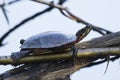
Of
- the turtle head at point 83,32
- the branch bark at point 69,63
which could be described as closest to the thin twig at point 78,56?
the branch bark at point 69,63

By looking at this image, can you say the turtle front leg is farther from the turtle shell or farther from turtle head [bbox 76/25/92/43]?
turtle head [bbox 76/25/92/43]

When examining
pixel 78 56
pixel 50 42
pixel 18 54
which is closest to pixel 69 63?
pixel 78 56

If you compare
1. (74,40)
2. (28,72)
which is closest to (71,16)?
(74,40)

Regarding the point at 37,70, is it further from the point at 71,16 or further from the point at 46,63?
the point at 71,16

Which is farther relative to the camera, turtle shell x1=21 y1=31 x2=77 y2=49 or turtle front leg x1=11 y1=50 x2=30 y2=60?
turtle shell x1=21 y1=31 x2=77 y2=49

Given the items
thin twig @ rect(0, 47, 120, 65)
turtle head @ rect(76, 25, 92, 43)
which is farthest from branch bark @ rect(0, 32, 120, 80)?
turtle head @ rect(76, 25, 92, 43)

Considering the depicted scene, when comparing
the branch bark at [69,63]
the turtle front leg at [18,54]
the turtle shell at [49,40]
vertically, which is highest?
the turtle shell at [49,40]

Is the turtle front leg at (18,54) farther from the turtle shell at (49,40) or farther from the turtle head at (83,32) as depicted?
the turtle head at (83,32)
